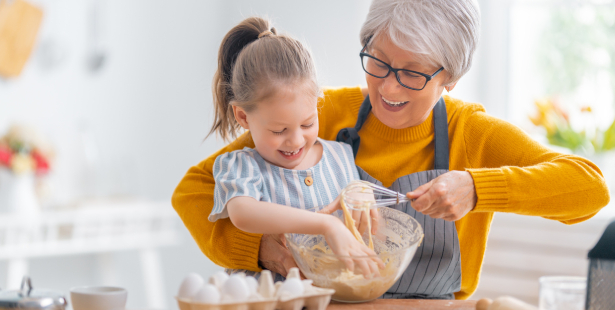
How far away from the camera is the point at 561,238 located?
2.77 m

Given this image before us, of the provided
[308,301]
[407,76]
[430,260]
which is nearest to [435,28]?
[407,76]

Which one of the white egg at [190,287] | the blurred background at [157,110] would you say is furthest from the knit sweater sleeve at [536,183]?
the blurred background at [157,110]

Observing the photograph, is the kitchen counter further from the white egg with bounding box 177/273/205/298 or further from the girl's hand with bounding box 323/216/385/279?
the white egg with bounding box 177/273/205/298

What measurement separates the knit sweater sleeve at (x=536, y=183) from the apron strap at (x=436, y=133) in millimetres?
148

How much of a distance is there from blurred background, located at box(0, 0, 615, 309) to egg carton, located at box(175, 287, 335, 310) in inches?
70.4

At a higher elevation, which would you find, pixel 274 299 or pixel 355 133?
pixel 355 133

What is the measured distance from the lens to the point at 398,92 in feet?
4.69

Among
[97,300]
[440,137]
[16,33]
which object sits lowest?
[97,300]

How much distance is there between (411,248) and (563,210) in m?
0.50

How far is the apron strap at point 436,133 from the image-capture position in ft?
5.05

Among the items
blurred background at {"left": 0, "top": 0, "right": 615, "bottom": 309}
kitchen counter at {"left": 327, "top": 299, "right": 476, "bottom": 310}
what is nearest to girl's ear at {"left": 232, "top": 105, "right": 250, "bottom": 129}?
kitchen counter at {"left": 327, "top": 299, "right": 476, "bottom": 310}

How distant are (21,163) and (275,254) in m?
1.82

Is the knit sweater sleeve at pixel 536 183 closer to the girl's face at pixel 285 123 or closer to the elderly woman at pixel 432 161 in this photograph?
the elderly woman at pixel 432 161

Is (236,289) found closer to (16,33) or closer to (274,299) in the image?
(274,299)
